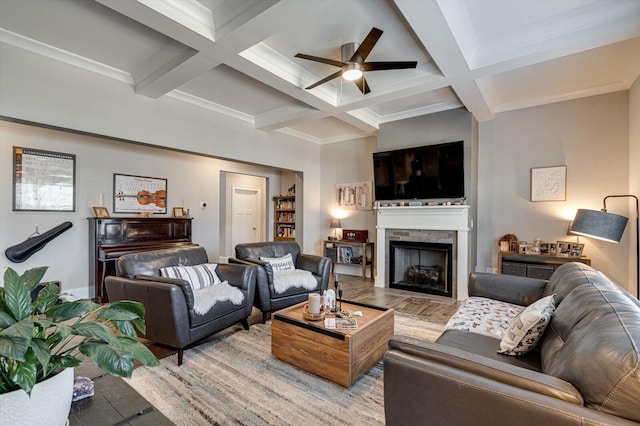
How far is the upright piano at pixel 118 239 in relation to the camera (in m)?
4.16

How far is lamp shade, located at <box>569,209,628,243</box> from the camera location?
328 cm

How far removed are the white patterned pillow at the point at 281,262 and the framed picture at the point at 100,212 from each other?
2.49 m

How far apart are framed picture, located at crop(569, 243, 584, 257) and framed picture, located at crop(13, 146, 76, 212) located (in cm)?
676

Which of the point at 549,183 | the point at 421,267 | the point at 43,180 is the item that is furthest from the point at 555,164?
the point at 43,180

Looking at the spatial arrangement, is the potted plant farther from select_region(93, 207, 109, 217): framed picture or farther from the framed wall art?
the framed wall art

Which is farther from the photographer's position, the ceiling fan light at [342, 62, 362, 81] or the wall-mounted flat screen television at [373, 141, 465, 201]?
the wall-mounted flat screen television at [373, 141, 465, 201]

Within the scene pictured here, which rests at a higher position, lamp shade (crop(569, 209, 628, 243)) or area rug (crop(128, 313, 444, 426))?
lamp shade (crop(569, 209, 628, 243))

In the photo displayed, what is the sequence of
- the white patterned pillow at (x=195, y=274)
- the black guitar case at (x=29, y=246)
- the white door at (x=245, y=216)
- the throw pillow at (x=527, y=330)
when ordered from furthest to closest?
1. the white door at (x=245, y=216)
2. the black guitar case at (x=29, y=246)
3. the white patterned pillow at (x=195, y=274)
4. the throw pillow at (x=527, y=330)

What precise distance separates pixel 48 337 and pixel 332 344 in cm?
166

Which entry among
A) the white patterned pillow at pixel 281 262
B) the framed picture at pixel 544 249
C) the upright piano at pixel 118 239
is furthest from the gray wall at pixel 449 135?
the upright piano at pixel 118 239

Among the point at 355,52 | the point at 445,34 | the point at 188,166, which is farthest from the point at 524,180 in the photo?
the point at 188,166

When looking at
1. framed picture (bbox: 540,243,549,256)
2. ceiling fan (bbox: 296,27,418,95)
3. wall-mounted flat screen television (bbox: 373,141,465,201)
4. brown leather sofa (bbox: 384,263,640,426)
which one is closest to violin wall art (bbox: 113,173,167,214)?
ceiling fan (bbox: 296,27,418,95)

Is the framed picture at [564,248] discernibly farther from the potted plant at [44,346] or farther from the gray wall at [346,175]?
the potted plant at [44,346]

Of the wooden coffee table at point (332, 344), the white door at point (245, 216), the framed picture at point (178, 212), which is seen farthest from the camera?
the white door at point (245, 216)
